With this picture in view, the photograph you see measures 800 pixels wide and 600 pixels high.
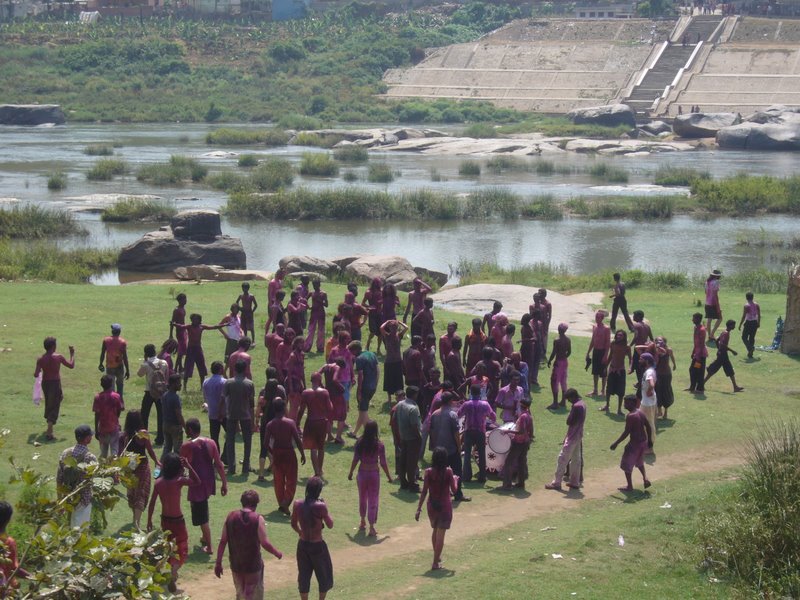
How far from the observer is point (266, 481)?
519 inches

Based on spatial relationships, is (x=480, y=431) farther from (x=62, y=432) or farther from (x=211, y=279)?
(x=211, y=279)

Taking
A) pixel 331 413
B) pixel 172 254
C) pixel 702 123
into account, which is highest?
pixel 702 123

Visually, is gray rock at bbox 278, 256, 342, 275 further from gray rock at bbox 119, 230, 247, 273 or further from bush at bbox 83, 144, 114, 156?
bush at bbox 83, 144, 114, 156

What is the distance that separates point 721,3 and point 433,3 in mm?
35399

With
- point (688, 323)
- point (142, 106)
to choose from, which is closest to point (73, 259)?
point (688, 323)

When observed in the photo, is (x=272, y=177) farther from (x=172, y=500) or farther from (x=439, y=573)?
(x=172, y=500)

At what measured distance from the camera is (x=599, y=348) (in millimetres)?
17406

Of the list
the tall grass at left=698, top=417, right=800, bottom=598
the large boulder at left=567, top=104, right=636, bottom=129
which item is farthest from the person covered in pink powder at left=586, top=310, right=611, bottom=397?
the large boulder at left=567, top=104, right=636, bottom=129

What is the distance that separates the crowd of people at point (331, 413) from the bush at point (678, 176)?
1347 inches

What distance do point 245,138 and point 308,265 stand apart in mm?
44445

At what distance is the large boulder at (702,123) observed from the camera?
242ft

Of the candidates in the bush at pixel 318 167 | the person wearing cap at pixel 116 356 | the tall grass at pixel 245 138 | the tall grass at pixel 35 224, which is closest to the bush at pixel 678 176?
the bush at pixel 318 167

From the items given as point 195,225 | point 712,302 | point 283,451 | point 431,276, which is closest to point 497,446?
point 283,451

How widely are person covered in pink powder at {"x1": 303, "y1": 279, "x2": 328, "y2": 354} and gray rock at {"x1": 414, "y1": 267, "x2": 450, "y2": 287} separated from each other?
399 inches
